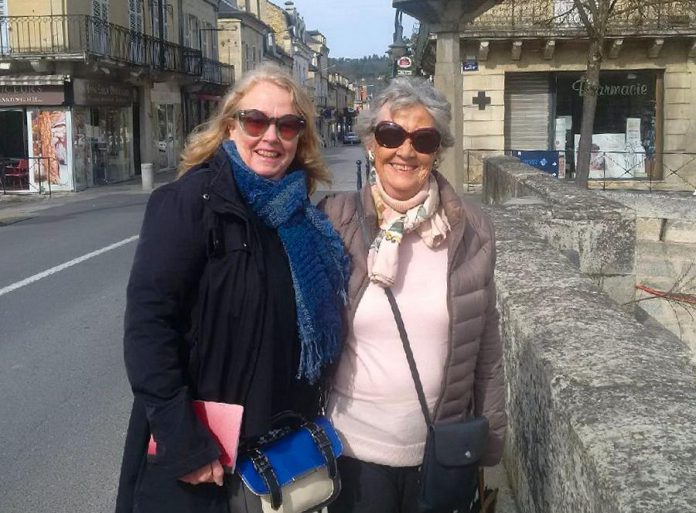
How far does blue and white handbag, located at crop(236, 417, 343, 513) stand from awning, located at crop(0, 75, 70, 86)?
24.5 metres

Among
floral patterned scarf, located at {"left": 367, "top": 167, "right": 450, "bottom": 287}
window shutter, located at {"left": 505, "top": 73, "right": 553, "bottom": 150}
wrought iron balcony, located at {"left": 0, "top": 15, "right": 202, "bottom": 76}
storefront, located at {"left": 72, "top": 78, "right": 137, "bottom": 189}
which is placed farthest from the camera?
storefront, located at {"left": 72, "top": 78, "right": 137, "bottom": 189}

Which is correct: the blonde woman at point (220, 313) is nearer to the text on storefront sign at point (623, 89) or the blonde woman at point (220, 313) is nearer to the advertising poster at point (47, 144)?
the text on storefront sign at point (623, 89)

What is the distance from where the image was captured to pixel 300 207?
2418mm

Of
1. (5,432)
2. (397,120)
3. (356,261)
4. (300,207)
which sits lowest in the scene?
(5,432)

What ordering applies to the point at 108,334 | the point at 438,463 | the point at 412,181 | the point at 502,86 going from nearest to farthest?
the point at 438,463
the point at 412,181
the point at 108,334
the point at 502,86

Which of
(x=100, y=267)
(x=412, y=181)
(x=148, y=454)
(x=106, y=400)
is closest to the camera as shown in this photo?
(x=148, y=454)

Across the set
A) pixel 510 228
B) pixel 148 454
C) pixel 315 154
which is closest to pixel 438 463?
pixel 148 454

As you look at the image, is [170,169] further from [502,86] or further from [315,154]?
[315,154]

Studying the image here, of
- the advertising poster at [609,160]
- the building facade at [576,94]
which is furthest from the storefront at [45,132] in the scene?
the advertising poster at [609,160]

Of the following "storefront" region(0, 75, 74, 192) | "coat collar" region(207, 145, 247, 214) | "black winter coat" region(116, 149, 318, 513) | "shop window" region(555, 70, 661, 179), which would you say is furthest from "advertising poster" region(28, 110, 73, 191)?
"black winter coat" region(116, 149, 318, 513)

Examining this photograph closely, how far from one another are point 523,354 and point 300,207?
97cm

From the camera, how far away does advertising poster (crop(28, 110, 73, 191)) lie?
25500 mm

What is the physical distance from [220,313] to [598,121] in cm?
2215

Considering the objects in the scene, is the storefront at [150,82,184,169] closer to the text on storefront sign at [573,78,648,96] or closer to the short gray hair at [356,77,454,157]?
the text on storefront sign at [573,78,648,96]
